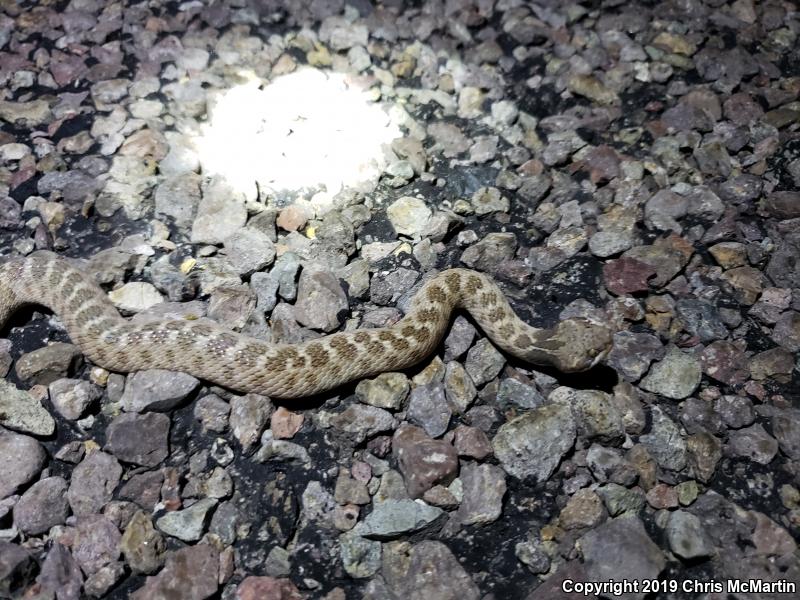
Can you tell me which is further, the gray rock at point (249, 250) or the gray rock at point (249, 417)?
the gray rock at point (249, 250)

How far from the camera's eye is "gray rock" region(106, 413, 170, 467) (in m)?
4.55

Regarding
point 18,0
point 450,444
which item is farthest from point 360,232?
point 18,0

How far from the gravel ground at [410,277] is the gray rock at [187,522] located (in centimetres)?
3

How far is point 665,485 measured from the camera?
14.6 feet

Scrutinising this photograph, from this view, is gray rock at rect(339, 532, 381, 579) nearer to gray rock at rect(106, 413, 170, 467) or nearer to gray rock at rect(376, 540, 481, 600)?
gray rock at rect(376, 540, 481, 600)

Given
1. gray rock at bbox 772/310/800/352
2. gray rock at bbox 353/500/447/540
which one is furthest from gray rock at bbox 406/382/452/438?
gray rock at bbox 772/310/800/352

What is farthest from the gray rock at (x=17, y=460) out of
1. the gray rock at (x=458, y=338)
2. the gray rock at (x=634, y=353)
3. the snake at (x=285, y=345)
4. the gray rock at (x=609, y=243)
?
the gray rock at (x=609, y=243)

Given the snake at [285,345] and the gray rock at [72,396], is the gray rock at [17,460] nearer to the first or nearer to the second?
the gray rock at [72,396]

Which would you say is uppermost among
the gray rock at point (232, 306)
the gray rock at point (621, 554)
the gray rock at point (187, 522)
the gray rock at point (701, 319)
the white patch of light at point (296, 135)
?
the white patch of light at point (296, 135)

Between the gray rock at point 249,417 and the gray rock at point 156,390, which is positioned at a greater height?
the gray rock at point 156,390

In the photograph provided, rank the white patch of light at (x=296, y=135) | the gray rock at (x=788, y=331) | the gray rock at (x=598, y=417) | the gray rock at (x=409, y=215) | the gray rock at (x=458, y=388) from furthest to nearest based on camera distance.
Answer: the white patch of light at (x=296, y=135) < the gray rock at (x=409, y=215) < the gray rock at (x=788, y=331) < the gray rock at (x=458, y=388) < the gray rock at (x=598, y=417)

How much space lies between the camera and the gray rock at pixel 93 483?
14.3ft

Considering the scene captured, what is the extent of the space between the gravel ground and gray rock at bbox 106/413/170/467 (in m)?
0.02

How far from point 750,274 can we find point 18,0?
27.1 feet
